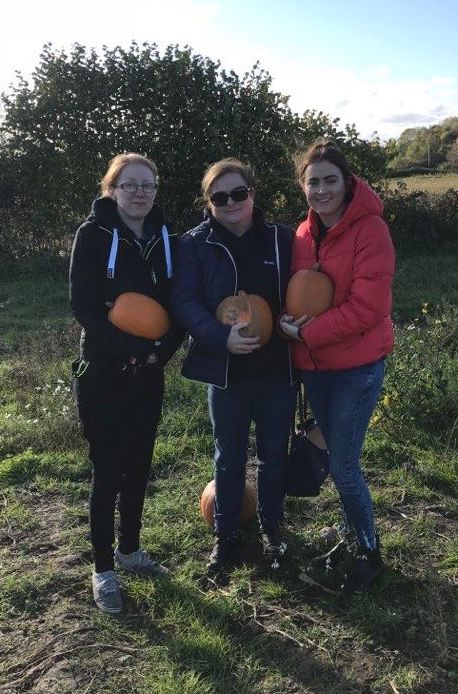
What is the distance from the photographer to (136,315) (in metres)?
2.94

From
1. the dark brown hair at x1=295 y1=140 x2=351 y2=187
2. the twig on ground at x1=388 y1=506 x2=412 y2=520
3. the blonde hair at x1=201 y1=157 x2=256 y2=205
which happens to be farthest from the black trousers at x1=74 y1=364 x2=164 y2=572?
the twig on ground at x1=388 y1=506 x2=412 y2=520

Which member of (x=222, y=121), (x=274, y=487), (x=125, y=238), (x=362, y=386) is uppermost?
(x=222, y=121)

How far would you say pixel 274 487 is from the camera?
351 centimetres

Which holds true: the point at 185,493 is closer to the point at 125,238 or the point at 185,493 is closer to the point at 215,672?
the point at 215,672

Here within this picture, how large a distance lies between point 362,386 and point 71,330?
6.01 m

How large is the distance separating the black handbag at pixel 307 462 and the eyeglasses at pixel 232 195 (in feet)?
3.47

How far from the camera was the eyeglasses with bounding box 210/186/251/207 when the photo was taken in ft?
9.96

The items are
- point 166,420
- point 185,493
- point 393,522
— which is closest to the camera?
point 393,522

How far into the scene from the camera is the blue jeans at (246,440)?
3.25 m

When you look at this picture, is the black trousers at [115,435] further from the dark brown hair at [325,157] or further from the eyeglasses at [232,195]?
the dark brown hair at [325,157]

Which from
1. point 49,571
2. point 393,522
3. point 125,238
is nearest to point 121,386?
point 125,238

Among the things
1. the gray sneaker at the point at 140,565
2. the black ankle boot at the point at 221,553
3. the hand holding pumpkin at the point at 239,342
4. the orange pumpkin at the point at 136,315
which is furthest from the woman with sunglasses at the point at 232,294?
the gray sneaker at the point at 140,565

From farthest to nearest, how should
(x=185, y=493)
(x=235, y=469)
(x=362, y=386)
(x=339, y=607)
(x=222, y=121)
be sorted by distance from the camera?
(x=222, y=121)
(x=185, y=493)
(x=235, y=469)
(x=339, y=607)
(x=362, y=386)

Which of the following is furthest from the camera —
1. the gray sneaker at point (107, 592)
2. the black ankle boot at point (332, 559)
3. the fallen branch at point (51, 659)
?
the black ankle boot at point (332, 559)
